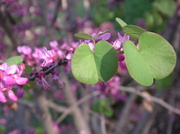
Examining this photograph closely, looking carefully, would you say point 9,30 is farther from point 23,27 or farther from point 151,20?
point 151,20

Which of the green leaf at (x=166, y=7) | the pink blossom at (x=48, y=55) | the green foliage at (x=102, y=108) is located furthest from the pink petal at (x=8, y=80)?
the green leaf at (x=166, y=7)

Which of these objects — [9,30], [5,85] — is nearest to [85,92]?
[9,30]

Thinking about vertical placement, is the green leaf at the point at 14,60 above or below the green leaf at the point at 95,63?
below

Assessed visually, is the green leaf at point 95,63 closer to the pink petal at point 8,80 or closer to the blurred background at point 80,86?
the pink petal at point 8,80

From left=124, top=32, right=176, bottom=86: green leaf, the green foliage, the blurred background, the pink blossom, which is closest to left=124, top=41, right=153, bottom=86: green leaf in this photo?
left=124, top=32, right=176, bottom=86: green leaf

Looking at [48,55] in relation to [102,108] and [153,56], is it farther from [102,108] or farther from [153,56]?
[102,108]

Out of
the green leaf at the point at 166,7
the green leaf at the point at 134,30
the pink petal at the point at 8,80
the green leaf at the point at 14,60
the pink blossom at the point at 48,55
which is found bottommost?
the green leaf at the point at 166,7
